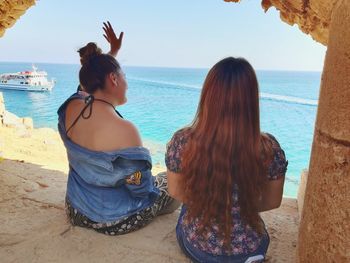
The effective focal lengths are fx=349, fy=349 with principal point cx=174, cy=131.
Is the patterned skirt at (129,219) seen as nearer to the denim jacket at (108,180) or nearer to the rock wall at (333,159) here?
the denim jacket at (108,180)

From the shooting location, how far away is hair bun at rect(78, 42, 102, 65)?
9.53 ft

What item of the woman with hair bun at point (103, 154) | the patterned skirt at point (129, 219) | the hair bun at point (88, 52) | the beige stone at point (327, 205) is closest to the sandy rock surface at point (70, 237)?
the patterned skirt at point (129, 219)

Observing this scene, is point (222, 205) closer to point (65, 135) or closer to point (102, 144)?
point (102, 144)

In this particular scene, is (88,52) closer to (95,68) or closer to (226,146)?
(95,68)

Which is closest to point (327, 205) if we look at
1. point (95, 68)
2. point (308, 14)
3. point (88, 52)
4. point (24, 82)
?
point (95, 68)

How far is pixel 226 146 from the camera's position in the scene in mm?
2102

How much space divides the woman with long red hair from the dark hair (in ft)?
3.12

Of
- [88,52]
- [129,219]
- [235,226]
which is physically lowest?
[129,219]

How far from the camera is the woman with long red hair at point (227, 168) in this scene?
209 centimetres

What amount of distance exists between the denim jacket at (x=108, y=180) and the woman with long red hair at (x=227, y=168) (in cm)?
56

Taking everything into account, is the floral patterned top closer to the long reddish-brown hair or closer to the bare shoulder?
the long reddish-brown hair

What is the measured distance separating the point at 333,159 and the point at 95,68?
1.99 metres

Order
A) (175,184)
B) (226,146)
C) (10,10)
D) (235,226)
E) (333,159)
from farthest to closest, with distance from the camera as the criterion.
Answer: (10,10)
(175,184)
(235,226)
(226,146)
(333,159)

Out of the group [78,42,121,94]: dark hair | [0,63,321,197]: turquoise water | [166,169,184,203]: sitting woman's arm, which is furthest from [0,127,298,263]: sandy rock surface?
[0,63,321,197]: turquoise water
